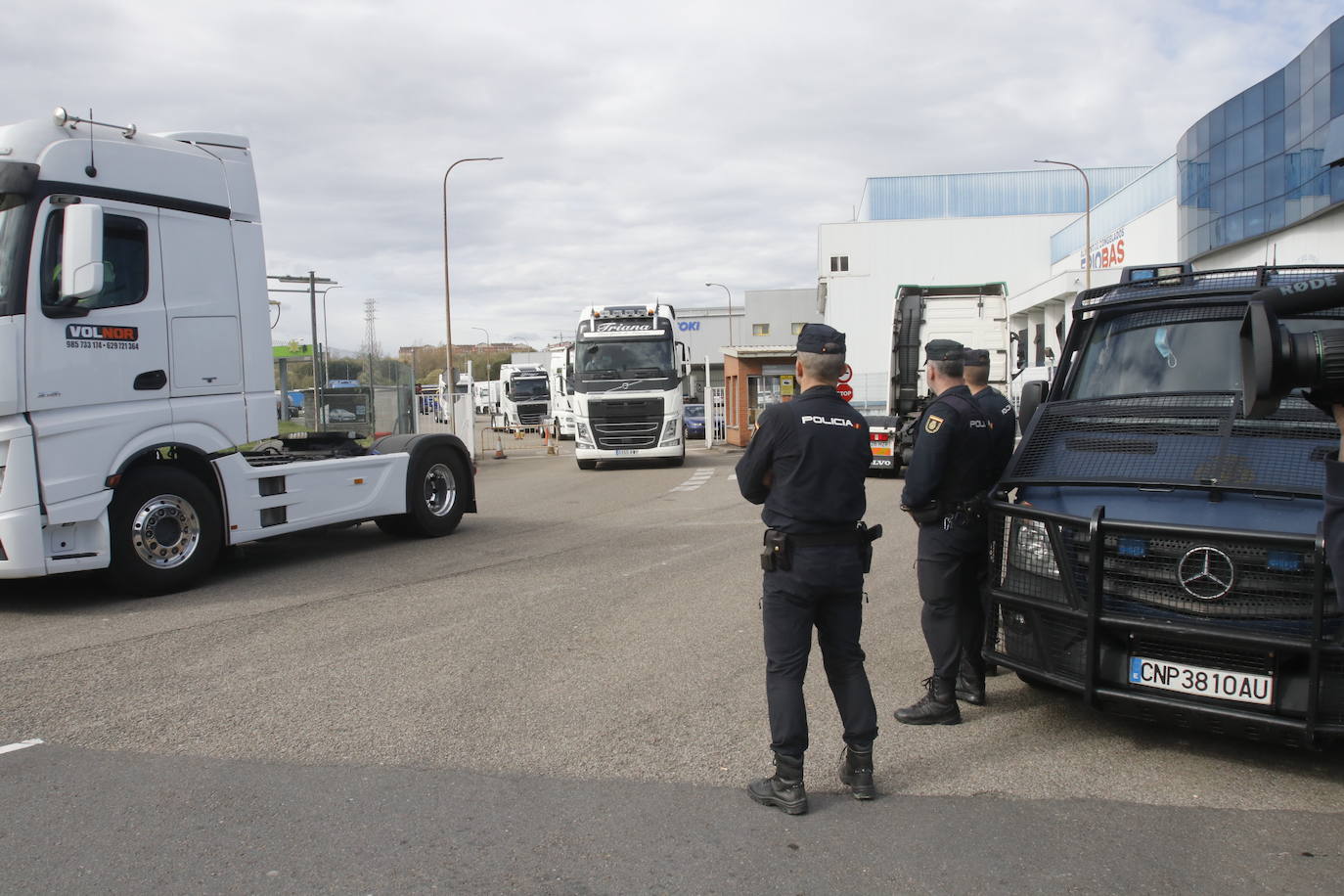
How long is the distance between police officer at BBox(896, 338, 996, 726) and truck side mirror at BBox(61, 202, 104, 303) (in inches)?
228

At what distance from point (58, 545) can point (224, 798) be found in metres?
4.43

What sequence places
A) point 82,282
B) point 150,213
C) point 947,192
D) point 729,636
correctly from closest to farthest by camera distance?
point 729,636
point 82,282
point 150,213
point 947,192

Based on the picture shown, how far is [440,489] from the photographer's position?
38.4ft

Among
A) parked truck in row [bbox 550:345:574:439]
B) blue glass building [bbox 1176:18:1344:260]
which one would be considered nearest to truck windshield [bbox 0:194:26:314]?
parked truck in row [bbox 550:345:574:439]

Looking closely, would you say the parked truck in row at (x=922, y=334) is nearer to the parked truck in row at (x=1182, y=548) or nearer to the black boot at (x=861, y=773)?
the parked truck in row at (x=1182, y=548)

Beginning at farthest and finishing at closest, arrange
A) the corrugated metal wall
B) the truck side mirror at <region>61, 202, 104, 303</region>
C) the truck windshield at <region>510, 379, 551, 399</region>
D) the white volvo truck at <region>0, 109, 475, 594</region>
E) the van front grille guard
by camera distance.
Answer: the corrugated metal wall < the truck windshield at <region>510, 379, 551, 399</region> < the white volvo truck at <region>0, 109, 475, 594</region> < the truck side mirror at <region>61, 202, 104, 303</region> < the van front grille guard

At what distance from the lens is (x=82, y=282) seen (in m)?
7.31

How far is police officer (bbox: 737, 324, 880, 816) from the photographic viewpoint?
405 cm

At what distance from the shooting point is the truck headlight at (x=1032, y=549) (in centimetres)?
460

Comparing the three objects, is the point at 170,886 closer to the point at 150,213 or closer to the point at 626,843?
the point at 626,843


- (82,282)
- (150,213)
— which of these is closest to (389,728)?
(82,282)

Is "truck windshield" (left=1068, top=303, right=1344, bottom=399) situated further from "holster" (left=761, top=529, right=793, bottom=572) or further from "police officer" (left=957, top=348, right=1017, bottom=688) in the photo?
"holster" (left=761, top=529, right=793, bottom=572)

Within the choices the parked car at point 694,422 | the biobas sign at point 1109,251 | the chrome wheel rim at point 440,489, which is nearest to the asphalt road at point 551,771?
the chrome wheel rim at point 440,489

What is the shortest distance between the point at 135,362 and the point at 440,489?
13.6 ft
